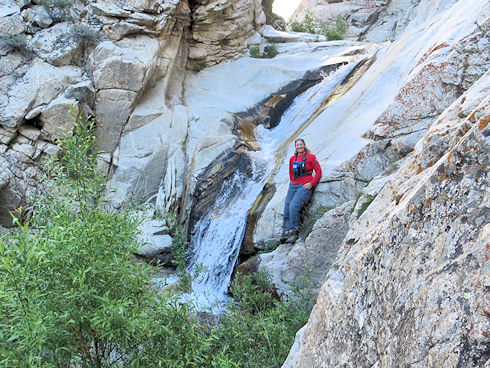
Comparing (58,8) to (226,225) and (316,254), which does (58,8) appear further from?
(316,254)

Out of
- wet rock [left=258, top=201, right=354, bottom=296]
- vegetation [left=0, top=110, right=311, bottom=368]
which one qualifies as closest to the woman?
wet rock [left=258, top=201, right=354, bottom=296]

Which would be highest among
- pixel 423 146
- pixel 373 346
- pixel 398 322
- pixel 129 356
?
pixel 423 146

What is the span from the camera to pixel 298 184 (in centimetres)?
849

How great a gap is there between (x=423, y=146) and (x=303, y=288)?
399cm

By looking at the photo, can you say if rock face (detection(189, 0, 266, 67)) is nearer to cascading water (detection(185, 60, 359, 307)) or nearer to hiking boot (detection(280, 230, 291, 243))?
cascading water (detection(185, 60, 359, 307))

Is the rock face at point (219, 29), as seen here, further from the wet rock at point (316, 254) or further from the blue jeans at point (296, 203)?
the wet rock at point (316, 254)

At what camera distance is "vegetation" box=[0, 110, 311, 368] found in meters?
3.48

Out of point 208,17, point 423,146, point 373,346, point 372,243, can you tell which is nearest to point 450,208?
point 372,243

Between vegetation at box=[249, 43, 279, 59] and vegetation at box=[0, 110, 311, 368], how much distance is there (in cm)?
1370

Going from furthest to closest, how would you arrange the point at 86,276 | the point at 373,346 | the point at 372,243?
the point at 86,276, the point at 372,243, the point at 373,346

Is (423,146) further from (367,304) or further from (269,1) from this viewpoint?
(269,1)

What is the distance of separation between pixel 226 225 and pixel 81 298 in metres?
6.17

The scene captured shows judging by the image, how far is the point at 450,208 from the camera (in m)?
2.37

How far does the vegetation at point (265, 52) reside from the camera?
17.7 m
